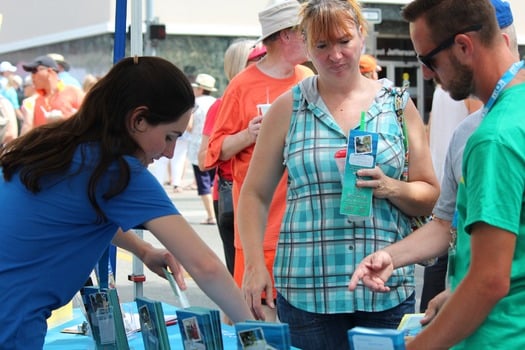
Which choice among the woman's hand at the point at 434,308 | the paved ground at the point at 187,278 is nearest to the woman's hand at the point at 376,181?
the woman's hand at the point at 434,308

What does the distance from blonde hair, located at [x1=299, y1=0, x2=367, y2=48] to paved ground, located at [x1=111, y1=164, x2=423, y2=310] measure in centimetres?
313

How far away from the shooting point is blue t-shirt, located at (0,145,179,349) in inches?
84.2

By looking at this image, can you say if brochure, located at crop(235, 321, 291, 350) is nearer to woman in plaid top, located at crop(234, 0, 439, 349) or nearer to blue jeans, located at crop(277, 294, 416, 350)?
woman in plaid top, located at crop(234, 0, 439, 349)

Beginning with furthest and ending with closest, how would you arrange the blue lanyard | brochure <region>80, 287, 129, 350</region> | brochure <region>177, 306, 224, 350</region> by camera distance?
brochure <region>80, 287, 129, 350</region> < brochure <region>177, 306, 224, 350</region> < the blue lanyard

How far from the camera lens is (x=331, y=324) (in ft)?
9.39

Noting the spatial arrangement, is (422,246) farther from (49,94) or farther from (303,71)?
(49,94)

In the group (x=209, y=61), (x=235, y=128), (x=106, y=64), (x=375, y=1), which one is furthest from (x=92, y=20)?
(x=235, y=128)

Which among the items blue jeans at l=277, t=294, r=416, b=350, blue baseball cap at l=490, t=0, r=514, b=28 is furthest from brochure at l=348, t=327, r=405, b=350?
blue baseball cap at l=490, t=0, r=514, b=28

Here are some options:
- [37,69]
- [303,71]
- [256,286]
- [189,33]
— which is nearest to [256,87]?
[303,71]

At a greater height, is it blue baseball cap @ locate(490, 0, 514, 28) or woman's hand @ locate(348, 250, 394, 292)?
blue baseball cap @ locate(490, 0, 514, 28)

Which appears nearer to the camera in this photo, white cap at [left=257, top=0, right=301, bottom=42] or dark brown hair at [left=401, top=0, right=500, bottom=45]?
dark brown hair at [left=401, top=0, right=500, bottom=45]

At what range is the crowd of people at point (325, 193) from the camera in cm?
174

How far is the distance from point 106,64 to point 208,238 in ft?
40.0

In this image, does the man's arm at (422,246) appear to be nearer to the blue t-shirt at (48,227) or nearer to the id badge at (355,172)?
the id badge at (355,172)
